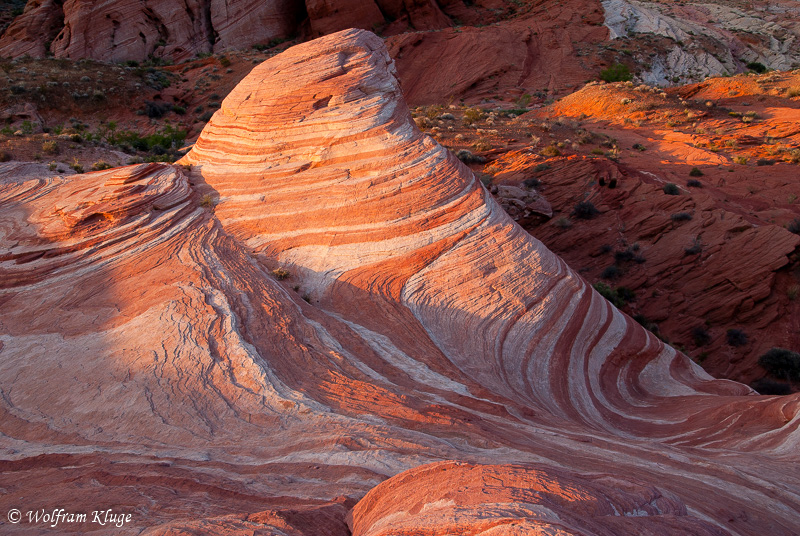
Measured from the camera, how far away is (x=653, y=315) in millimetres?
15336

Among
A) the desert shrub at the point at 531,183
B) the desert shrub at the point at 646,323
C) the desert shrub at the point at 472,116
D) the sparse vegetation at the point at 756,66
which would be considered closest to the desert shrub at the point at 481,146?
the desert shrub at the point at 531,183

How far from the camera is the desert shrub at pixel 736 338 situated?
46.6ft

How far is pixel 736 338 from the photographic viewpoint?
46.7 ft

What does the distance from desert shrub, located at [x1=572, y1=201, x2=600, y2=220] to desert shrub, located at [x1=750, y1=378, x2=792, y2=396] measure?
766 cm

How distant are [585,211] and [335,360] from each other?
14.7 meters

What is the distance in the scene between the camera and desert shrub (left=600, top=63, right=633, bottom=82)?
131 ft

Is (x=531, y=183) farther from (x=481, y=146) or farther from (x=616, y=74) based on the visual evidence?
(x=616, y=74)

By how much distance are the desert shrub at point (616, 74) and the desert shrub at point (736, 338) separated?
103 ft

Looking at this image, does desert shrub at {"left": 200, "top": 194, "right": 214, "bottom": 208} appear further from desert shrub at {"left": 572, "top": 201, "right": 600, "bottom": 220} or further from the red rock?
desert shrub at {"left": 572, "top": 201, "right": 600, "bottom": 220}

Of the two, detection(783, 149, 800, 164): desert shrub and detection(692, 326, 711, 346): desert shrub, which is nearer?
detection(692, 326, 711, 346): desert shrub

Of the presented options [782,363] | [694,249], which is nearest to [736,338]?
[782,363]

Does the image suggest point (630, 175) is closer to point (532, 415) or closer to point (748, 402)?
point (748, 402)

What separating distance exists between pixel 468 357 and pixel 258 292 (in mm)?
3435

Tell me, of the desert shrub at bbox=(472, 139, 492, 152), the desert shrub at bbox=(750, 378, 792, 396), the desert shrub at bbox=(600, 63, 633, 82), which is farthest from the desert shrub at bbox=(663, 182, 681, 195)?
the desert shrub at bbox=(600, 63, 633, 82)
